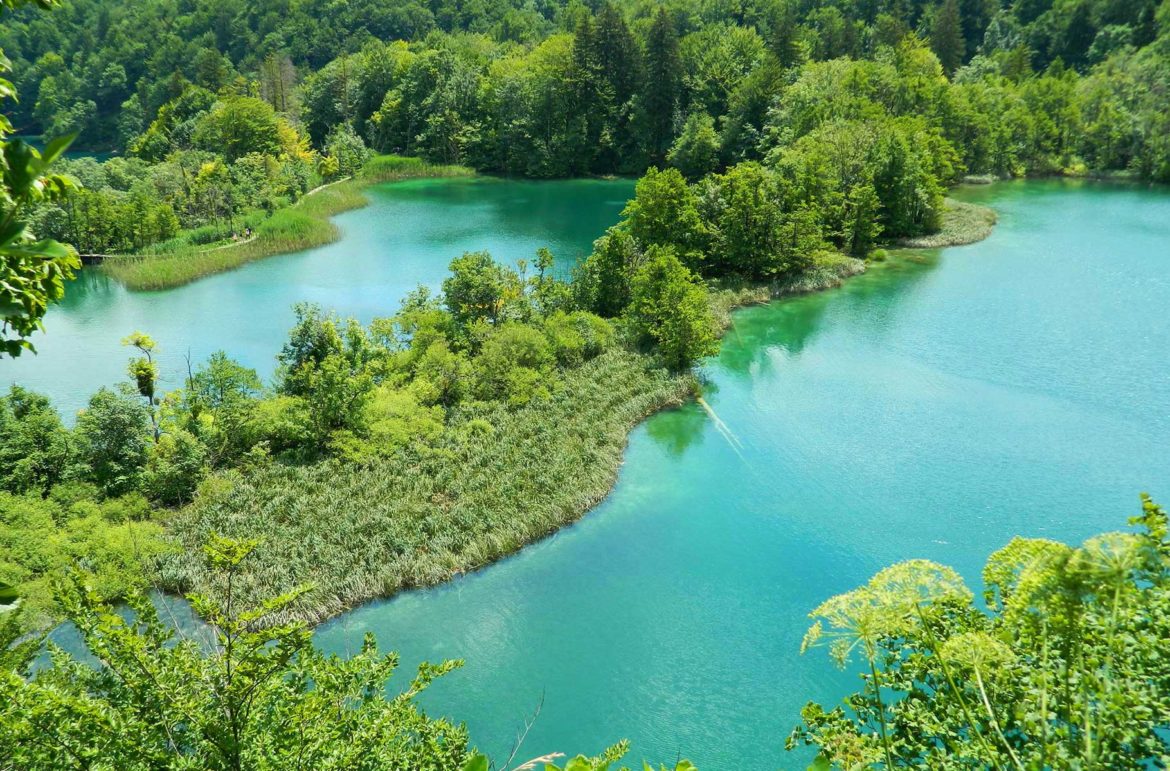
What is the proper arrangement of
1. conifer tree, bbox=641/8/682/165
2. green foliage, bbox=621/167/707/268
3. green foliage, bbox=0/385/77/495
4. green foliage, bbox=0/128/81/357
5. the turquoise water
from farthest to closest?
conifer tree, bbox=641/8/682/165, green foliage, bbox=621/167/707/268, the turquoise water, green foliage, bbox=0/385/77/495, green foliage, bbox=0/128/81/357

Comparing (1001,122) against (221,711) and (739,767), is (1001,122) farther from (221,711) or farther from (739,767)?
(221,711)

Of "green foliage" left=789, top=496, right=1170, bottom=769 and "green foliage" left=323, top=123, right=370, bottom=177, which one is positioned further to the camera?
"green foliage" left=323, top=123, right=370, bottom=177

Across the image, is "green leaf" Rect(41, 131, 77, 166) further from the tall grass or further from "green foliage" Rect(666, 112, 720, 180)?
"green foliage" Rect(666, 112, 720, 180)

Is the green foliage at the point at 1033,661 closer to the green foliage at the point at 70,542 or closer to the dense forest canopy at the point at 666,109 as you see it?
the green foliage at the point at 70,542

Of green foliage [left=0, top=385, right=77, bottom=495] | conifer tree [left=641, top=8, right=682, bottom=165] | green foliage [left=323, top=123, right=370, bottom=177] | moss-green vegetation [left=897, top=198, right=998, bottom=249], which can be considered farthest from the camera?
green foliage [left=323, top=123, right=370, bottom=177]

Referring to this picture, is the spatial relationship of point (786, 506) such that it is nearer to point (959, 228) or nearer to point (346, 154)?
point (959, 228)

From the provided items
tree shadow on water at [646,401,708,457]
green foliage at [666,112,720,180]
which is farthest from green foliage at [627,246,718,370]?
green foliage at [666,112,720,180]

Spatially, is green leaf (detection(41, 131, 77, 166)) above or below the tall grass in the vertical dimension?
above

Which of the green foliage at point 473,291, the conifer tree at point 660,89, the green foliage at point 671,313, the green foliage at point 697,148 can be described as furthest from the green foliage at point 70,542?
the conifer tree at point 660,89
